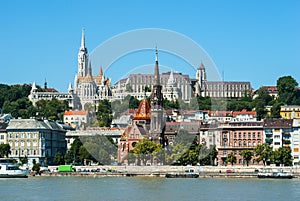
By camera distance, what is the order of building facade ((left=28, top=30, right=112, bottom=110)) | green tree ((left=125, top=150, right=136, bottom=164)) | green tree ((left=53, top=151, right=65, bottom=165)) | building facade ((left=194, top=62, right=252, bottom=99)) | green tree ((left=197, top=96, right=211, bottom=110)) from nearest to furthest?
green tree ((left=125, top=150, right=136, bottom=164))
green tree ((left=53, top=151, right=65, bottom=165))
green tree ((left=197, top=96, right=211, bottom=110))
building facade ((left=28, top=30, right=112, bottom=110))
building facade ((left=194, top=62, right=252, bottom=99))

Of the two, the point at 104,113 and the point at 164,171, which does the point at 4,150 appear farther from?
the point at 104,113

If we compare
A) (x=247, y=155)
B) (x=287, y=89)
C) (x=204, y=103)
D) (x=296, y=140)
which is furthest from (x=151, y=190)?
(x=287, y=89)

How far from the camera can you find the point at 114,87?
613ft

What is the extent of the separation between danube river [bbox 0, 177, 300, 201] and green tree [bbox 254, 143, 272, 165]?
2023 centimetres

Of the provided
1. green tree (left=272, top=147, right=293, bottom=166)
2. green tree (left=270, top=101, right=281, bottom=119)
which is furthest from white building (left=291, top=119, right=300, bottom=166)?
green tree (left=270, top=101, right=281, bottom=119)

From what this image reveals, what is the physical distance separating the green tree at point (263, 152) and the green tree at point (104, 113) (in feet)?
154

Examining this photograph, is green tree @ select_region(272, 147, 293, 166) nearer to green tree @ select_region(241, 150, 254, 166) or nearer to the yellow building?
A: green tree @ select_region(241, 150, 254, 166)

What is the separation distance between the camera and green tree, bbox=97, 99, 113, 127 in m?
147

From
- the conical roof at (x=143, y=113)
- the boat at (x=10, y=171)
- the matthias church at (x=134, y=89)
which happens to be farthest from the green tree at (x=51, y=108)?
the boat at (x=10, y=171)

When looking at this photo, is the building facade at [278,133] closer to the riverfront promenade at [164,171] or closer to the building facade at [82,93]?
the riverfront promenade at [164,171]

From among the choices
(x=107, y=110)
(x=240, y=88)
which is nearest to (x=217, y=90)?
(x=240, y=88)

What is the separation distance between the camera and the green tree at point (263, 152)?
98750 millimetres

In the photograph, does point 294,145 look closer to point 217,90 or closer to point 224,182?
point 224,182

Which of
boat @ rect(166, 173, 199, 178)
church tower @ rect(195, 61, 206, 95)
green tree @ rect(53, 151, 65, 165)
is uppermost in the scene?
church tower @ rect(195, 61, 206, 95)
